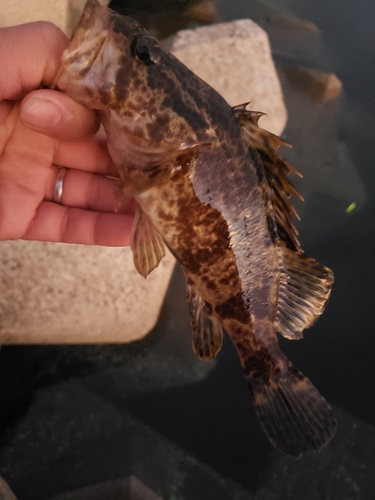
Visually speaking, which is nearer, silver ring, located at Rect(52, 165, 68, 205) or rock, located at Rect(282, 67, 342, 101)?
silver ring, located at Rect(52, 165, 68, 205)

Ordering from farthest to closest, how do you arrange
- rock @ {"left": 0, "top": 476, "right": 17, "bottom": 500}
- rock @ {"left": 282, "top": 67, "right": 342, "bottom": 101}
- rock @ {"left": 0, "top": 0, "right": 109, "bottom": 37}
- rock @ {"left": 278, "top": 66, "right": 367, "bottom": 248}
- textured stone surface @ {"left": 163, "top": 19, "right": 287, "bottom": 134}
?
rock @ {"left": 282, "top": 67, "right": 342, "bottom": 101} → rock @ {"left": 278, "top": 66, "right": 367, "bottom": 248} → textured stone surface @ {"left": 163, "top": 19, "right": 287, "bottom": 134} → rock @ {"left": 0, "top": 0, "right": 109, "bottom": 37} → rock @ {"left": 0, "top": 476, "right": 17, "bottom": 500}

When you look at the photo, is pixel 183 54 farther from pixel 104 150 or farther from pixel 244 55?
pixel 104 150

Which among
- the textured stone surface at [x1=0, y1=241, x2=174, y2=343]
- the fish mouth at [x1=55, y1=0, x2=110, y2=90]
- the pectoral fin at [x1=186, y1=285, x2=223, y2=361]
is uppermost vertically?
the fish mouth at [x1=55, y1=0, x2=110, y2=90]

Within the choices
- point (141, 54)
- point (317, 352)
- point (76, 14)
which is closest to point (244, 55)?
point (76, 14)

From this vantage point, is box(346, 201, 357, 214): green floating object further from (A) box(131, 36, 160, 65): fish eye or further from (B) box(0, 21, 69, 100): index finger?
(B) box(0, 21, 69, 100): index finger

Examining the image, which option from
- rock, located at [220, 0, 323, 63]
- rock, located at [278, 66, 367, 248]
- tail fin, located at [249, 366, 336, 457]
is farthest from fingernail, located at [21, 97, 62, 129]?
rock, located at [220, 0, 323, 63]

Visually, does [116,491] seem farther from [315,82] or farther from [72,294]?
[315,82]

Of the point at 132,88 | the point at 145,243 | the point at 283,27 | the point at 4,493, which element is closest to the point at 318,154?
the point at 283,27

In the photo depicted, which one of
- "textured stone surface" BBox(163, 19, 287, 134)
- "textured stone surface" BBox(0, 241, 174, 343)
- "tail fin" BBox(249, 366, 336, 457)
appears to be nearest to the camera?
"tail fin" BBox(249, 366, 336, 457)

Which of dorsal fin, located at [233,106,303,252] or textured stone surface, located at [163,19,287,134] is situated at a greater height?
dorsal fin, located at [233,106,303,252]

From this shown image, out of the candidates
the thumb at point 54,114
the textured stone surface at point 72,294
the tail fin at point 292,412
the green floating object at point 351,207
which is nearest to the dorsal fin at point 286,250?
the tail fin at point 292,412
